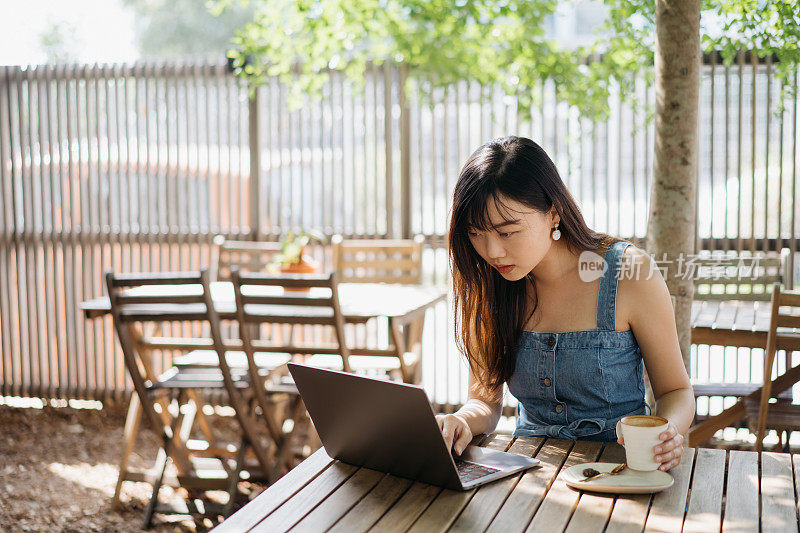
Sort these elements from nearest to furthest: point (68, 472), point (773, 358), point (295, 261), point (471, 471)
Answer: point (471, 471) → point (773, 358) → point (295, 261) → point (68, 472)

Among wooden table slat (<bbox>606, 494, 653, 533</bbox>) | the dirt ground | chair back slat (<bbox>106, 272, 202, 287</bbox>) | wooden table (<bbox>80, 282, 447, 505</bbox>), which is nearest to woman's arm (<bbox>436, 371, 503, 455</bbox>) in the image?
wooden table slat (<bbox>606, 494, 653, 533</bbox>)

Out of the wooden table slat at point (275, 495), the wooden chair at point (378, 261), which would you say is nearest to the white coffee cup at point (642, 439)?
the wooden table slat at point (275, 495)

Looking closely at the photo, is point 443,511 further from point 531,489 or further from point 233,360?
point 233,360

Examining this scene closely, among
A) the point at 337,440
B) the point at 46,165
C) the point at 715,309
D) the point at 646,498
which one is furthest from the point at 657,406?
the point at 46,165

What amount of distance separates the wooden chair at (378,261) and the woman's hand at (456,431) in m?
3.28

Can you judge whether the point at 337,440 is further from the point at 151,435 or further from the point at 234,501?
the point at 151,435

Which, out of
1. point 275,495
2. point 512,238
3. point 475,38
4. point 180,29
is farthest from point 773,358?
point 180,29

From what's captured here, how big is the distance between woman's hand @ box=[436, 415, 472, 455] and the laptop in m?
0.02

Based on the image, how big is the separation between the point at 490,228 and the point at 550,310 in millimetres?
281

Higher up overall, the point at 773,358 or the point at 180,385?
the point at 773,358

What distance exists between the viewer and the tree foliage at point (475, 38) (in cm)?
371

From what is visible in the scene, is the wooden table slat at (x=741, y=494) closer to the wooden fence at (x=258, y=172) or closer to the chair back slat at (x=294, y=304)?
the chair back slat at (x=294, y=304)

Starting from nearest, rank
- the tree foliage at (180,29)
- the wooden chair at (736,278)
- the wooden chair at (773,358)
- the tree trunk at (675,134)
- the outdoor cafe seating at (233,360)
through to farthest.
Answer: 1. the tree trunk at (675,134)
2. the wooden chair at (773,358)
3. the outdoor cafe seating at (233,360)
4. the wooden chair at (736,278)
5. the tree foliage at (180,29)

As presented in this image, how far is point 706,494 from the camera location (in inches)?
63.4
